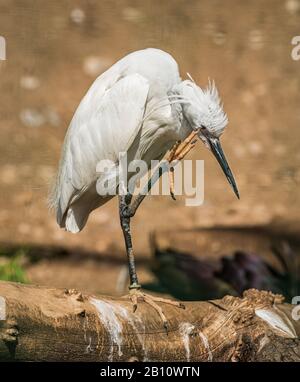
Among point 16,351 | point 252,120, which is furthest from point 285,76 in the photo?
point 16,351

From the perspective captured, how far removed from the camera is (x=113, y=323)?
2752 mm

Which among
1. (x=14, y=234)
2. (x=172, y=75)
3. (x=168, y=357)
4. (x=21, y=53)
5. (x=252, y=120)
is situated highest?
(x=21, y=53)

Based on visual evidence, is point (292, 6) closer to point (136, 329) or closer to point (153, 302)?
point (153, 302)

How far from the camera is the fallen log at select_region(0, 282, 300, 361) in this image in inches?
98.5

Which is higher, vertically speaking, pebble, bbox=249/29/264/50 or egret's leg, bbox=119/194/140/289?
pebble, bbox=249/29/264/50

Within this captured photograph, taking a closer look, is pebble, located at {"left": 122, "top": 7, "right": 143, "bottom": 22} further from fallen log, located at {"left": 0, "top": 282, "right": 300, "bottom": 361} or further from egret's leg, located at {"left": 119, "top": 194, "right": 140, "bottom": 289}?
fallen log, located at {"left": 0, "top": 282, "right": 300, "bottom": 361}

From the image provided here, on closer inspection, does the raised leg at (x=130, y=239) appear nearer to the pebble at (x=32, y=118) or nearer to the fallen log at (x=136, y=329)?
the fallen log at (x=136, y=329)

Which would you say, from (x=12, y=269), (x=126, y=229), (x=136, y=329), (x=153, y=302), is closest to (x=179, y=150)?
(x=126, y=229)

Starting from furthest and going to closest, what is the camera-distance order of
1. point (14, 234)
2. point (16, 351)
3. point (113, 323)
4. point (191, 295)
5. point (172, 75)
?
point (14, 234) → point (191, 295) → point (172, 75) → point (113, 323) → point (16, 351)

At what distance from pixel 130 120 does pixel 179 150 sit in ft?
0.73

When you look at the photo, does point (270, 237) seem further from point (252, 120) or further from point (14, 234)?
point (14, 234)

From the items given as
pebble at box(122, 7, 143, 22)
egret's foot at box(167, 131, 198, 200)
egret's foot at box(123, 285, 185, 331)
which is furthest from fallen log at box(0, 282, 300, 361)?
pebble at box(122, 7, 143, 22)

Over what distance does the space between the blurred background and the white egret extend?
1.31 meters

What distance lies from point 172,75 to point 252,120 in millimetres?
2462
